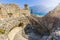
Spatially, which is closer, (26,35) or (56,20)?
(56,20)

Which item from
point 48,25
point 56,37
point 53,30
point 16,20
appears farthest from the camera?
point 16,20

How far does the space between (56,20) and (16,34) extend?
2104 millimetres

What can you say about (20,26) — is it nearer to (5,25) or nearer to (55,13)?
(5,25)

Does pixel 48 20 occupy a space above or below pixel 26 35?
above

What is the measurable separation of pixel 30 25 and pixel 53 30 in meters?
1.62

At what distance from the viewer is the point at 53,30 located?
717 centimetres

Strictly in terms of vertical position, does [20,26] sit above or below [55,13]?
below

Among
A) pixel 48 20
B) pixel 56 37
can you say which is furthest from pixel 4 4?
pixel 56 37

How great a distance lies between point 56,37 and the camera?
6555mm

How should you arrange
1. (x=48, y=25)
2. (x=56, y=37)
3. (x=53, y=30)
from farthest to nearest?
1. (x=48, y=25)
2. (x=53, y=30)
3. (x=56, y=37)

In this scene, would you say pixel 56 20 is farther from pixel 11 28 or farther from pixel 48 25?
pixel 11 28

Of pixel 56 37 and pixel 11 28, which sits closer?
pixel 56 37

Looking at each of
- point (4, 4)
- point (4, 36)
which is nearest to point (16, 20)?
point (4, 36)

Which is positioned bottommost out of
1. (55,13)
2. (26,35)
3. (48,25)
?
(26,35)
